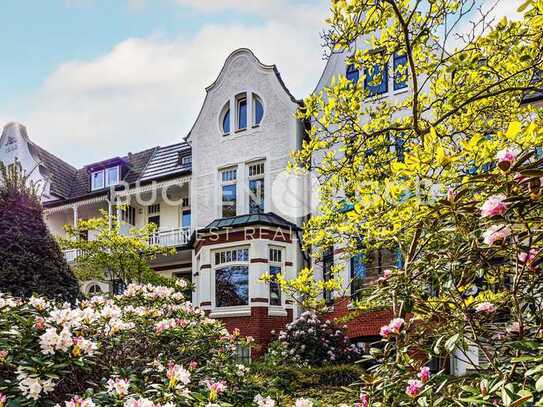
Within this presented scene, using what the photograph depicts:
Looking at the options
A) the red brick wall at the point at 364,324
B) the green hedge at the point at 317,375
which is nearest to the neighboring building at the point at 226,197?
the red brick wall at the point at 364,324

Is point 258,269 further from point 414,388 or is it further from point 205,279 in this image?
point 414,388

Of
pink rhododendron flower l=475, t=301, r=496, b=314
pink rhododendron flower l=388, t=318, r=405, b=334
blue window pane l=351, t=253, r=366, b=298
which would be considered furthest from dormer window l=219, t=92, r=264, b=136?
pink rhododendron flower l=475, t=301, r=496, b=314

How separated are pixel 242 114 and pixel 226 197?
3106 mm

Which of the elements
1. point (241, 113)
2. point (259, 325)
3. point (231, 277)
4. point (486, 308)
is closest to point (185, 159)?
point (241, 113)

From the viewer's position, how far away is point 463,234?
8.12 ft

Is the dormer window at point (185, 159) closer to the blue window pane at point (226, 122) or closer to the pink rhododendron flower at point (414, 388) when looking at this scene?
the blue window pane at point (226, 122)

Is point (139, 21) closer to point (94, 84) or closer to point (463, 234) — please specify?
point (94, 84)

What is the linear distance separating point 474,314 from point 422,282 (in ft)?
1.15

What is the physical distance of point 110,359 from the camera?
4.04m

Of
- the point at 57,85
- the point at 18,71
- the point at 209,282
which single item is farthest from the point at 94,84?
the point at 209,282

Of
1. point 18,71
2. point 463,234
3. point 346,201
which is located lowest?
point 463,234

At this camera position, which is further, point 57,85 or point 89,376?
point 57,85

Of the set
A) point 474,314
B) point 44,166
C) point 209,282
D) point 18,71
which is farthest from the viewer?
point 44,166

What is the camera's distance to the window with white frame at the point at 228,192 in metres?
17.5
